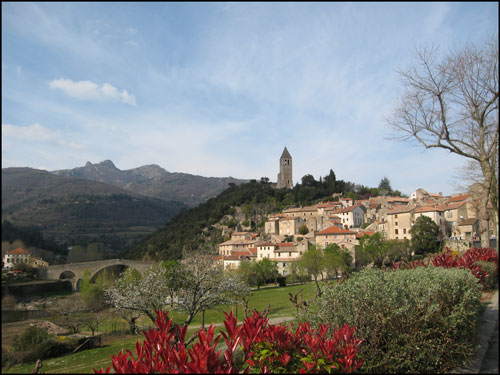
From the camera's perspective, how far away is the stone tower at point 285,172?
12662cm

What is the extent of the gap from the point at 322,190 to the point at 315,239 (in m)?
39.0

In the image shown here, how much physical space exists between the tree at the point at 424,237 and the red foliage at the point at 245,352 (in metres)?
46.4

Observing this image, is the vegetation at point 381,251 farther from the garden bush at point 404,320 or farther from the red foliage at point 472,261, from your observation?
the garden bush at point 404,320

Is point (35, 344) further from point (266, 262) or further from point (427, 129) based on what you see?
point (266, 262)

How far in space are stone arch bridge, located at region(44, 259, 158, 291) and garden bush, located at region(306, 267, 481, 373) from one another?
164ft

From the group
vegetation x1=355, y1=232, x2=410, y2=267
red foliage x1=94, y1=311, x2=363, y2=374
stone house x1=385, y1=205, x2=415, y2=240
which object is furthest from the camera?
stone house x1=385, y1=205, x2=415, y2=240

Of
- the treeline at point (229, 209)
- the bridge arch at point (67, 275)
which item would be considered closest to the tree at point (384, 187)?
the treeline at point (229, 209)

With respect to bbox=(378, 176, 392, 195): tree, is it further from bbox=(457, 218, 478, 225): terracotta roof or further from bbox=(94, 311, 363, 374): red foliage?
bbox=(94, 311, 363, 374): red foliage

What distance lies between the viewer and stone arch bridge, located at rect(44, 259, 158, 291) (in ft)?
174

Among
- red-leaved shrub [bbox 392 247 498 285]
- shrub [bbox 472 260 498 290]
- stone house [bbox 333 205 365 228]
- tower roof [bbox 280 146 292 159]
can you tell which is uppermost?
tower roof [bbox 280 146 292 159]

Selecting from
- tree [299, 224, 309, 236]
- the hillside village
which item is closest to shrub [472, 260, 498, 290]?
the hillside village

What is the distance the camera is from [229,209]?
101m

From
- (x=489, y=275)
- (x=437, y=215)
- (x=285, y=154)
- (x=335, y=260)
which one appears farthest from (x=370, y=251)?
(x=285, y=154)

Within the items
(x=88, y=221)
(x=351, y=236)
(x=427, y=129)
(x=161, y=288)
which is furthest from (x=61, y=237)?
(x=427, y=129)
